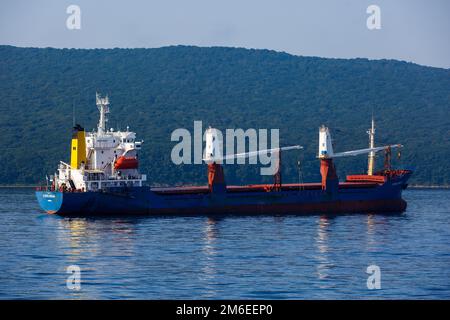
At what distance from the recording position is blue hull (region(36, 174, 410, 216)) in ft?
258

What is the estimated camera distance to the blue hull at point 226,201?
3100 inches

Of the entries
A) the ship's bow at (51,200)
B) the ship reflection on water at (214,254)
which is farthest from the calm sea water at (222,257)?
the ship's bow at (51,200)

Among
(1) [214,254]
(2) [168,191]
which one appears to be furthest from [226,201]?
(1) [214,254]

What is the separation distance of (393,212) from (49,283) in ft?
172

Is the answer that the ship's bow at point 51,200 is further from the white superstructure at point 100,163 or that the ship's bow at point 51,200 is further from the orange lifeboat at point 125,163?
the orange lifeboat at point 125,163

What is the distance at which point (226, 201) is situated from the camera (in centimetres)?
8556

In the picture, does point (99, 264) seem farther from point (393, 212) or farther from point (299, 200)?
point (393, 212)

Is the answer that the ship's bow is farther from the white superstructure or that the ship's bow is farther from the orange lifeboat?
the orange lifeboat

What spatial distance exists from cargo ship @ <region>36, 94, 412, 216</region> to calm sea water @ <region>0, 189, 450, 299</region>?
2059mm

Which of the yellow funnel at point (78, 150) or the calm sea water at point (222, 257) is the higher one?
the yellow funnel at point (78, 150)

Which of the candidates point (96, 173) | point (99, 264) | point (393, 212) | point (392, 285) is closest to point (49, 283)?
point (99, 264)

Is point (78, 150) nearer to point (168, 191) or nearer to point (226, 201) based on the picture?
point (168, 191)

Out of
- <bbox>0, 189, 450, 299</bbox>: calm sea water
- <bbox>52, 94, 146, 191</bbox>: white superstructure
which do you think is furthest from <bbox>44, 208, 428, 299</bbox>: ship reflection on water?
<bbox>52, 94, 146, 191</bbox>: white superstructure

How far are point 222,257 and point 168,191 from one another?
2992 centimetres
